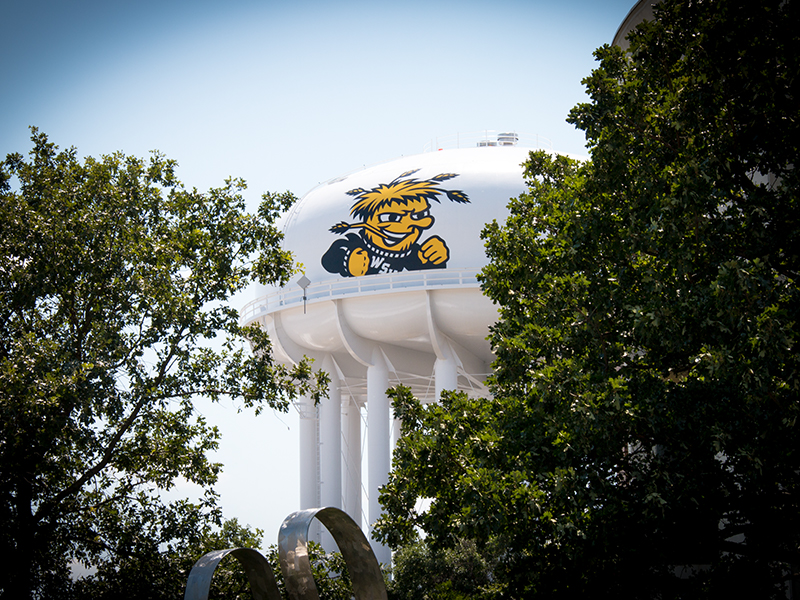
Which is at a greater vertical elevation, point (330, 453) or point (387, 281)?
point (387, 281)

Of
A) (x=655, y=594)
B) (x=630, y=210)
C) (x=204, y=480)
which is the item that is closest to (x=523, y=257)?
(x=630, y=210)

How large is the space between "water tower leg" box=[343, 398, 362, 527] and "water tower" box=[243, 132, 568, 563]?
2.57m

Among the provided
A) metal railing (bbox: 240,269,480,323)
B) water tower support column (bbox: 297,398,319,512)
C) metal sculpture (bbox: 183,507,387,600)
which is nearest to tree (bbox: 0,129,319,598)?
metal sculpture (bbox: 183,507,387,600)

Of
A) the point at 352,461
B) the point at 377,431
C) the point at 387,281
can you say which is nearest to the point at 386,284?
the point at 387,281

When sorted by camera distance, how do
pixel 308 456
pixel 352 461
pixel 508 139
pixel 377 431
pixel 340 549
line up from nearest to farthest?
pixel 340 549
pixel 377 431
pixel 308 456
pixel 508 139
pixel 352 461

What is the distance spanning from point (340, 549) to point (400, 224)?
14.0m

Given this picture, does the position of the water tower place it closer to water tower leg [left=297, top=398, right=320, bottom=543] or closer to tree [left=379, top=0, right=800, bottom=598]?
water tower leg [left=297, top=398, right=320, bottom=543]

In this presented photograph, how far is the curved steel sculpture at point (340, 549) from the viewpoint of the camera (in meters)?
11.8

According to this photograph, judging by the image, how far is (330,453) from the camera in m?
29.2

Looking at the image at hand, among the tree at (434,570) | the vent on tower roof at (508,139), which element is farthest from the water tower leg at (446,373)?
the vent on tower roof at (508,139)

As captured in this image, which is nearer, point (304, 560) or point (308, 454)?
point (304, 560)

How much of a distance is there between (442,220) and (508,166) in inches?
123

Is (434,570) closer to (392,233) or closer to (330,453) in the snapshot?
(330,453)

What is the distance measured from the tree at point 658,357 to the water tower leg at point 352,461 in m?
19.3
